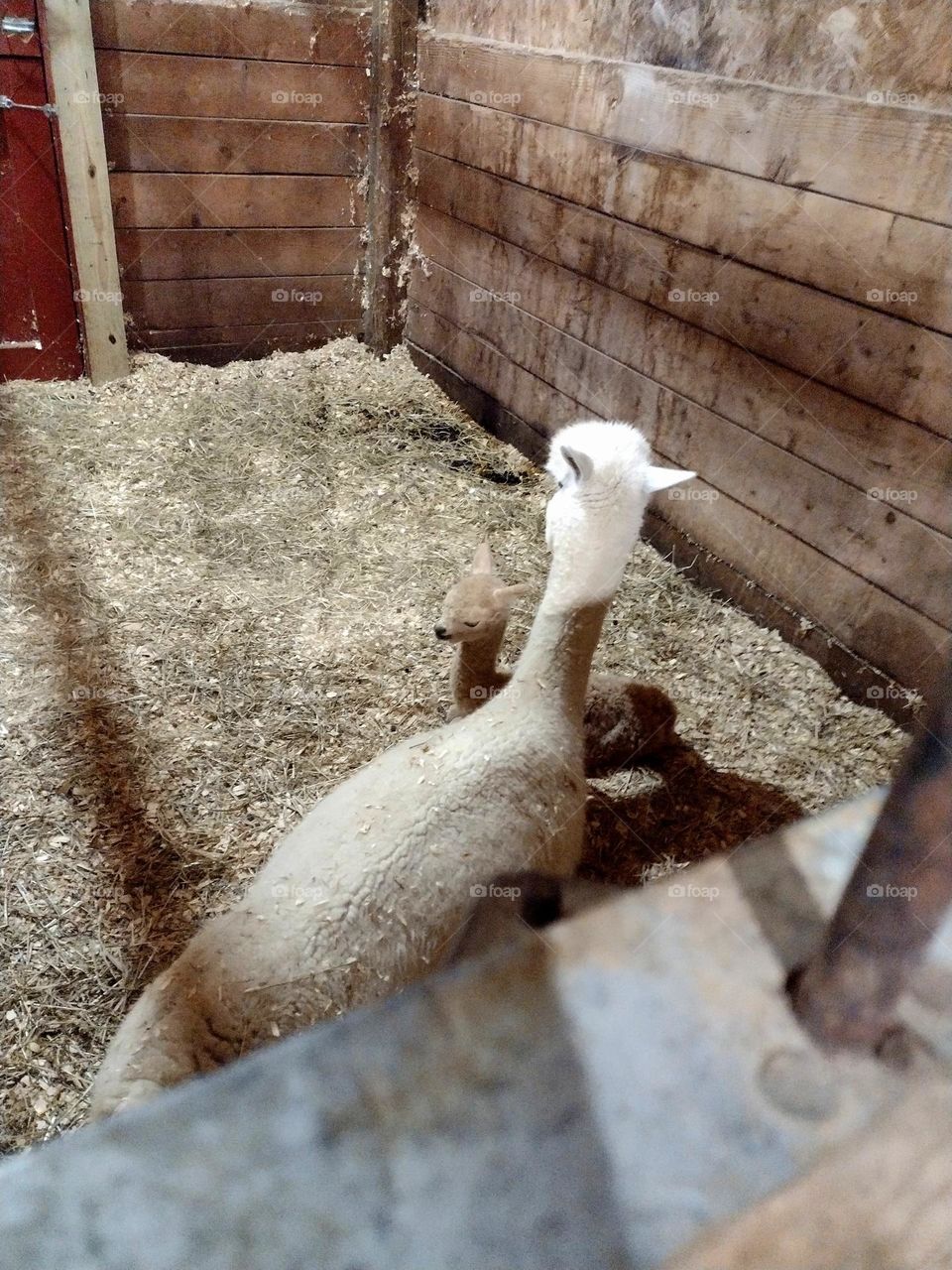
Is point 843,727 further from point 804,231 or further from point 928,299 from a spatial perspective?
point 804,231

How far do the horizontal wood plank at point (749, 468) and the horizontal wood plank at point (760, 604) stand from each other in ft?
1.09

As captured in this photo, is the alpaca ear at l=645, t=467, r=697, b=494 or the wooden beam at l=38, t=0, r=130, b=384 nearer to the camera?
the alpaca ear at l=645, t=467, r=697, b=494

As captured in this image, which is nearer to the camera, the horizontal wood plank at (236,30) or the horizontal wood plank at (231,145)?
the horizontal wood plank at (236,30)

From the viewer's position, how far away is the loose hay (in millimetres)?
2975

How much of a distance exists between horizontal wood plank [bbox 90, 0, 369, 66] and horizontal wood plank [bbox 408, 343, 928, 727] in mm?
2758

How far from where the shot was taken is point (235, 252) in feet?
22.0

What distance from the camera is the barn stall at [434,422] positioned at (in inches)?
134

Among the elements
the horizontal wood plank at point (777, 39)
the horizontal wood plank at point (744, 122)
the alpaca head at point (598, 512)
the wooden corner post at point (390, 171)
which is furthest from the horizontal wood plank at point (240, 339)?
the alpaca head at point (598, 512)

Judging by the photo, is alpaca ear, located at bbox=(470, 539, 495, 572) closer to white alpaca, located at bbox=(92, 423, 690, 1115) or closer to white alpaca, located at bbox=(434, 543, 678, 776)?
white alpaca, located at bbox=(434, 543, 678, 776)

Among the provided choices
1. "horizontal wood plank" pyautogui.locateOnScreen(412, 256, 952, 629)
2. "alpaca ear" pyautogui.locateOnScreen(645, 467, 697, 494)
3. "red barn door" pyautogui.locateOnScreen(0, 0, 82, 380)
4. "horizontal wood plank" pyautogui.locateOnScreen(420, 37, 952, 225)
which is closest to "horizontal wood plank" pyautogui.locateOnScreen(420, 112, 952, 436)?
"horizontal wood plank" pyautogui.locateOnScreen(420, 37, 952, 225)

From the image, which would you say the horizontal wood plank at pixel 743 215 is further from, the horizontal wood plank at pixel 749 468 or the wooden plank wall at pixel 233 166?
the wooden plank wall at pixel 233 166

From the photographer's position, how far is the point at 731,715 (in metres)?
4.01

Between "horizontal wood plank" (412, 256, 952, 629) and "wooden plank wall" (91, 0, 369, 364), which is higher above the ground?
"wooden plank wall" (91, 0, 369, 364)

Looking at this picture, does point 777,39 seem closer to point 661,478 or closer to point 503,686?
point 661,478
